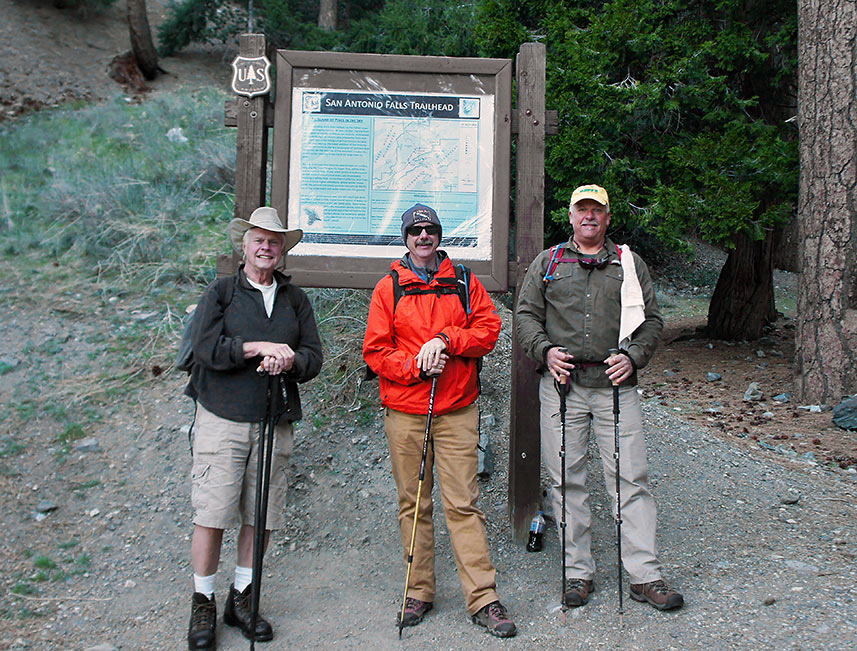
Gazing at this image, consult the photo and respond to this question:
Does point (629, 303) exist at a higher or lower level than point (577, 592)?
higher

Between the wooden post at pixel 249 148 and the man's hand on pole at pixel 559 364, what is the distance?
2.02 m

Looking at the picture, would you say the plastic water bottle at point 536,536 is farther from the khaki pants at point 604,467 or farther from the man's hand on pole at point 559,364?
the man's hand on pole at point 559,364

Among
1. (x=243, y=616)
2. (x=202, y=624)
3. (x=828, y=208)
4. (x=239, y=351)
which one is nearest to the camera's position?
(x=239, y=351)

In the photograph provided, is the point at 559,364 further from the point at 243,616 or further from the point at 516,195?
the point at 243,616

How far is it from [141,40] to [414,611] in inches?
746

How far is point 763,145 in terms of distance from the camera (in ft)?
25.8

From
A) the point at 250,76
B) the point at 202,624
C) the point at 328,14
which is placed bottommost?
the point at 202,624

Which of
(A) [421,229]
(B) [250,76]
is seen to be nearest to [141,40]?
(B) [250,76]

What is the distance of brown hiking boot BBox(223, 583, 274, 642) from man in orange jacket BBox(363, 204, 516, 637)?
72cm

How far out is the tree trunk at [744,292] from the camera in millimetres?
9758

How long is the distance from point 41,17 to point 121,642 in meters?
22.6

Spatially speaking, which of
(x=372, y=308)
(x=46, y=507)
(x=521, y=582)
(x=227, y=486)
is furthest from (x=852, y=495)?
(x=46, y=507)

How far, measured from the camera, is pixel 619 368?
3.72 meters

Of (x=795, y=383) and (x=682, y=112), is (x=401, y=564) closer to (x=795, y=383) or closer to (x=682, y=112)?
(x=795, y=383)
